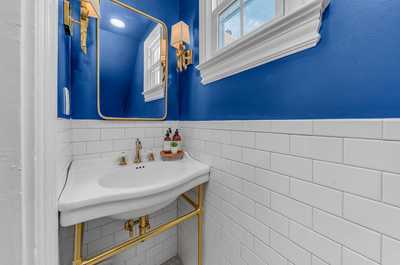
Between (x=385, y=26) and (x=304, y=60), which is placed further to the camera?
(x=304, y=60)

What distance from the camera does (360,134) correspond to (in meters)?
0.47

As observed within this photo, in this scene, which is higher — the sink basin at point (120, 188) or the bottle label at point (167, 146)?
the bottle label at point (167, 146)

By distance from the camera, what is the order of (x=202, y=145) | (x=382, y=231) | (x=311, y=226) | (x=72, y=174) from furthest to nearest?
(x=202, y=145) → (x=72, y=174) → (x=311, y=226) → (x=382, y=231)

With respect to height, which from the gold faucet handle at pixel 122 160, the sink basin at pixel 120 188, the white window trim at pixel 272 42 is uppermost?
the white window trim at pixel 272 42

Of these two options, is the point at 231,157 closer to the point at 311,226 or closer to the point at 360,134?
the point at 311,226

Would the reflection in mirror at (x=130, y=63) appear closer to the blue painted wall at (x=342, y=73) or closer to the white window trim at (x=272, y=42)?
the white window trim at (x=272, y=42)

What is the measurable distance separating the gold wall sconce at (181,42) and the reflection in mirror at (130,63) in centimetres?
15

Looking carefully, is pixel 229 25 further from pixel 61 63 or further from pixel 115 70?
pixel 61 63

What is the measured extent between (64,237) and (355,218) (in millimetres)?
1304

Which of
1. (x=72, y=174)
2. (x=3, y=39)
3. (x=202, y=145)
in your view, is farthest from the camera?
(x=202, y=145)

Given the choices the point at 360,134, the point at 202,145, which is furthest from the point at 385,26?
the point at 202,145

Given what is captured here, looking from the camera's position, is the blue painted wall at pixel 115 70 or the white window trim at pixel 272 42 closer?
the white window trim at pixel 272 42

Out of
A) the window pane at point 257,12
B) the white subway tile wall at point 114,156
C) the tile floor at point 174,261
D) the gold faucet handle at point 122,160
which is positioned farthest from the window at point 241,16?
the tile floor at point 174,261

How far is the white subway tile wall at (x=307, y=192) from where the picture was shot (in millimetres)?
435
